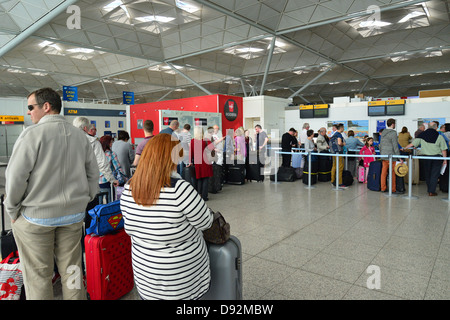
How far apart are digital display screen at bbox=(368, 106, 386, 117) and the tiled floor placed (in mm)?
7716

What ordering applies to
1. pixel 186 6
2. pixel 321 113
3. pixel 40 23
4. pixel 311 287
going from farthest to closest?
pixel 321 113, pixel 186 6, pixel 40 23, pixel 311 287

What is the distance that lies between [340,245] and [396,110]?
39.6ft

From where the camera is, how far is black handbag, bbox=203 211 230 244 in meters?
2.21

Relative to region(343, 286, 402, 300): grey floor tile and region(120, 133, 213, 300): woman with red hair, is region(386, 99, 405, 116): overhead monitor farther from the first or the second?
region(120, 133, 213, 300): woman with red hair

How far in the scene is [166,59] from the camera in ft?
67.4

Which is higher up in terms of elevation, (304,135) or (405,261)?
(304,135)

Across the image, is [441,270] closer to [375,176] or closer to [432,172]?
[432,172]

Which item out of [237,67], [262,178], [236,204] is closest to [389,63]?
[237,67]

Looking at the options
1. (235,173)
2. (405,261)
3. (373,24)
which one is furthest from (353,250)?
(373,24)

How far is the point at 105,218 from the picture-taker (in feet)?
8.95

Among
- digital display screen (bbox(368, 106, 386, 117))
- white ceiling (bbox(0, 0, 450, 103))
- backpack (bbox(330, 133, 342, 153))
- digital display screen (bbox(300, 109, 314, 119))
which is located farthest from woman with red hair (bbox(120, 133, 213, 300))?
digital display screen (bbox(300, 109, 314, 119))

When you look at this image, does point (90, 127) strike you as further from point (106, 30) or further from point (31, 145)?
point (106, 30)
